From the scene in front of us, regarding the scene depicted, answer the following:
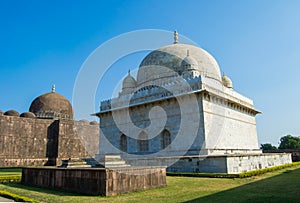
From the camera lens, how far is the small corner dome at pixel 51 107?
32.1 metres

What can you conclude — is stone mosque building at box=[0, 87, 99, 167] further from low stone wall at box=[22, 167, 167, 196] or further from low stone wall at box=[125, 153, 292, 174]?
low stone wall at box=[22, 167, 167, 196]

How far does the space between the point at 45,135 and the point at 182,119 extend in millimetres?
18007

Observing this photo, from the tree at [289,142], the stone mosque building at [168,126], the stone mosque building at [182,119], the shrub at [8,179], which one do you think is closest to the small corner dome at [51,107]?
the stone mosque building at [168,126]

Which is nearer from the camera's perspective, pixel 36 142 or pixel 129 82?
pixel 129 82

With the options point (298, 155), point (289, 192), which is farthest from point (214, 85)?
point (298, 155)

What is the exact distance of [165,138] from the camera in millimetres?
18359

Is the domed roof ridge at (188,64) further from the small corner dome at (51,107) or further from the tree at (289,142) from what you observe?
the tree at (289,142)

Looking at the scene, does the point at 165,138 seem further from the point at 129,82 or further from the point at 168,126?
the point at 129,82

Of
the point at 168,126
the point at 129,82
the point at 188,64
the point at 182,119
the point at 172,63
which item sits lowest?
the point at 168,126

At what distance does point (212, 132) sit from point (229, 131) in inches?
114

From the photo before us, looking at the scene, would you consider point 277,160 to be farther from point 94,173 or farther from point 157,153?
point 94,173

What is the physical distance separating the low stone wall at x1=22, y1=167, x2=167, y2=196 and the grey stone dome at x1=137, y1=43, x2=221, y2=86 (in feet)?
42.1

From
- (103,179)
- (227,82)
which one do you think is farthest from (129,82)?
(103,179)

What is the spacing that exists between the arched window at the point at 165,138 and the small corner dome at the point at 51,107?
19.4 meters
